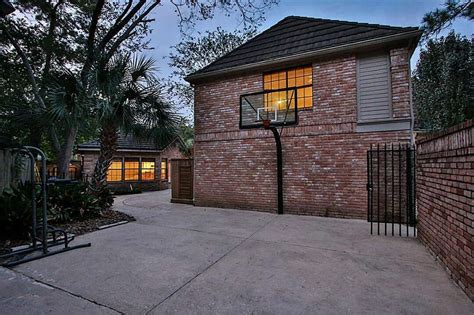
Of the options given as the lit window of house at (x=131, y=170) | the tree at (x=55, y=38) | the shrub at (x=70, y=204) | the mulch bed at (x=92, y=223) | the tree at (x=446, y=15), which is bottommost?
the mulch bed at (x=92, y=223)

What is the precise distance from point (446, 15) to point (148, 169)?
1441 cm

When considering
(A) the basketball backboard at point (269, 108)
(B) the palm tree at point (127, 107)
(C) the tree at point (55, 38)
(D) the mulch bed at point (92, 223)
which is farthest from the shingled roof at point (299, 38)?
(D) the mulch bed at point (92, 223)

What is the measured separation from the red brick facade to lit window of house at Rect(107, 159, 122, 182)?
7191 mm

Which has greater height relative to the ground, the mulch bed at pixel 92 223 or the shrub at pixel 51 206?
the shrub at pixel 51 206

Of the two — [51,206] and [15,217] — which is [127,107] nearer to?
[51,206]

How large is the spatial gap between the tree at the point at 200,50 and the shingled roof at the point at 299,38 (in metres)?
7.35

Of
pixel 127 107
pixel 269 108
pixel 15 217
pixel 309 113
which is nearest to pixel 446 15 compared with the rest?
pixel 309 113

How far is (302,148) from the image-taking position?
6430 millimetres

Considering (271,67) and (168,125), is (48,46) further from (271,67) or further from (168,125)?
(271,67)

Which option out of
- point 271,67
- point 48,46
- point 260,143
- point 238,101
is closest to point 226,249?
point 260,143

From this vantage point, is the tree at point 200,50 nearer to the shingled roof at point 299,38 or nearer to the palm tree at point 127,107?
the shingled roof at point 299,38

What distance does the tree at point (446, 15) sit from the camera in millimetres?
5160

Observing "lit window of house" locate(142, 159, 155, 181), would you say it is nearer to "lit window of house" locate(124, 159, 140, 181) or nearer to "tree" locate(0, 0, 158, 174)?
"lit window of house" locate(124, 159, 140, 181)

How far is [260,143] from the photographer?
7.00 m
